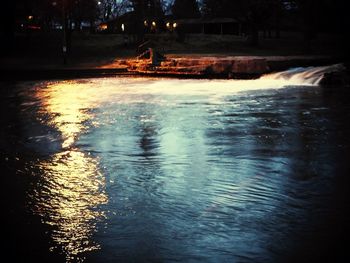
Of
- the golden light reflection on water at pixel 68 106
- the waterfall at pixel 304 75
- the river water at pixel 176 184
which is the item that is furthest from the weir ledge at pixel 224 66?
the river water at pixel 176 184

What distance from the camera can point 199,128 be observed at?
11.6m

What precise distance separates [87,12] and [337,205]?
50.6 m

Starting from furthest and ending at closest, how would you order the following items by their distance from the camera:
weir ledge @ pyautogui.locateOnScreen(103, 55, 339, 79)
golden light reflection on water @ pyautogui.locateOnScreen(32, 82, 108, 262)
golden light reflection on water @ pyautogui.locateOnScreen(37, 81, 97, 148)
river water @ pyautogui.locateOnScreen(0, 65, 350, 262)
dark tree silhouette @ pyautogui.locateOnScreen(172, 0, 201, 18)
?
dark tree silhouette @ pyautogui.locateOnScreen(172, 0, 201, 18) → weir ledge @ pyautogui.locateOnScreen(103, 55, 339, 79) → golden light reflection on water @ pyautogui.locateOnScreen(37, 81, 97, 148) → golden light reflection on water @ pyautogui.locateOnScreen(32, 82, 108, 262) → river water @ pyautogui.locateOnScreen(0, 65, 350, 262)

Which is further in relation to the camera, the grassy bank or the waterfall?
the grassy bank

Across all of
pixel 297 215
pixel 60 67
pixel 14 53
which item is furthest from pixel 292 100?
pixel 14 53

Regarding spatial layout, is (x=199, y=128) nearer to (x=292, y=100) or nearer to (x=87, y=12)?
(x=292, y=100)

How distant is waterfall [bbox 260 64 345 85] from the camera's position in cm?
2337

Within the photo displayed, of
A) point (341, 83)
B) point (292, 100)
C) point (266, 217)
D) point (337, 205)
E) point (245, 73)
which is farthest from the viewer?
point (245, 73)

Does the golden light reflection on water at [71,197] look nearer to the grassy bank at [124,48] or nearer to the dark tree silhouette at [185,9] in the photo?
the grassy bank at [124,48]

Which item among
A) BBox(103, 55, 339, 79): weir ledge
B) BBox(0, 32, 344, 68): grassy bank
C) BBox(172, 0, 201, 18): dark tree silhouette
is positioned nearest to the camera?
BBox(103, 55, 339, 79): weir ledge

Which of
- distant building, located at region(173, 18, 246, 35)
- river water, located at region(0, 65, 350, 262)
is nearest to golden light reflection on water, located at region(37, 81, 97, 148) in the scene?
river water, located at region(0, 65, 350, 262)

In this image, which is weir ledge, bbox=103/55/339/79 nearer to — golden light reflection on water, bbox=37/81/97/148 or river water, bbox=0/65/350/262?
golden light reflection on water, bbox=37/81/97/148

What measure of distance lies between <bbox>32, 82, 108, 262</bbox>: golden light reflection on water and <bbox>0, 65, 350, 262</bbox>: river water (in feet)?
0.05

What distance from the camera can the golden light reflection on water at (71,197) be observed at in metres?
5.11
